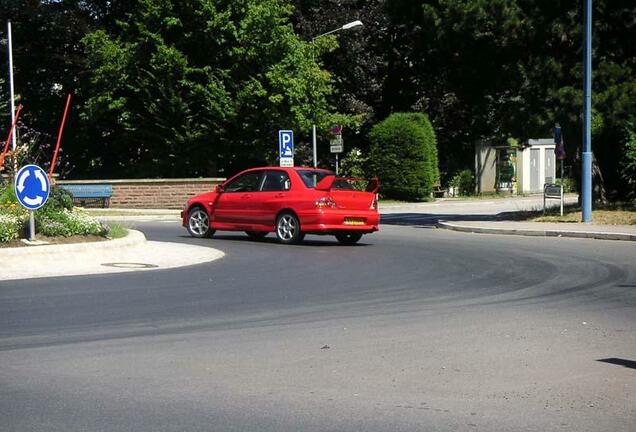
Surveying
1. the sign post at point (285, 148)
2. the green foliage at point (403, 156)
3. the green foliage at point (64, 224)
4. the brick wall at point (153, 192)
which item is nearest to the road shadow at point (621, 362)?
the green foliage at point (64, 224)

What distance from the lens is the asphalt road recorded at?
6.16 metres

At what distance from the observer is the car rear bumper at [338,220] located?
19703mm

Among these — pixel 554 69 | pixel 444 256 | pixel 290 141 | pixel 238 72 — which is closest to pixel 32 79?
pixel 238 72

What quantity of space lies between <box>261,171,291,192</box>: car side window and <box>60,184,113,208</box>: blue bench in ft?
57.9

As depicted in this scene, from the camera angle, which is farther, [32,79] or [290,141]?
[32,79]

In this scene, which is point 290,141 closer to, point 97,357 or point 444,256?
point 444,256

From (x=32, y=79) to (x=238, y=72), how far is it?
427 inches

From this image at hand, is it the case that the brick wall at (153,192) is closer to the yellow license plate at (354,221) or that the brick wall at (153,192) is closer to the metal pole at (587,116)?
the metal pole at (587,116)

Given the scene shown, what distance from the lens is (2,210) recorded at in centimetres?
1825

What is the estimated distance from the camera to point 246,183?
21.4m

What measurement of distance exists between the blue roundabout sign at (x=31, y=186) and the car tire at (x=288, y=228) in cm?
548

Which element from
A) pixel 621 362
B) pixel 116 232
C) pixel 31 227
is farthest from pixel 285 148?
pixel 621 362

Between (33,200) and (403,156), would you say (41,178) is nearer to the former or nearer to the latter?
(33,200)

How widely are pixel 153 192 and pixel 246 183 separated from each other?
55.9ft
